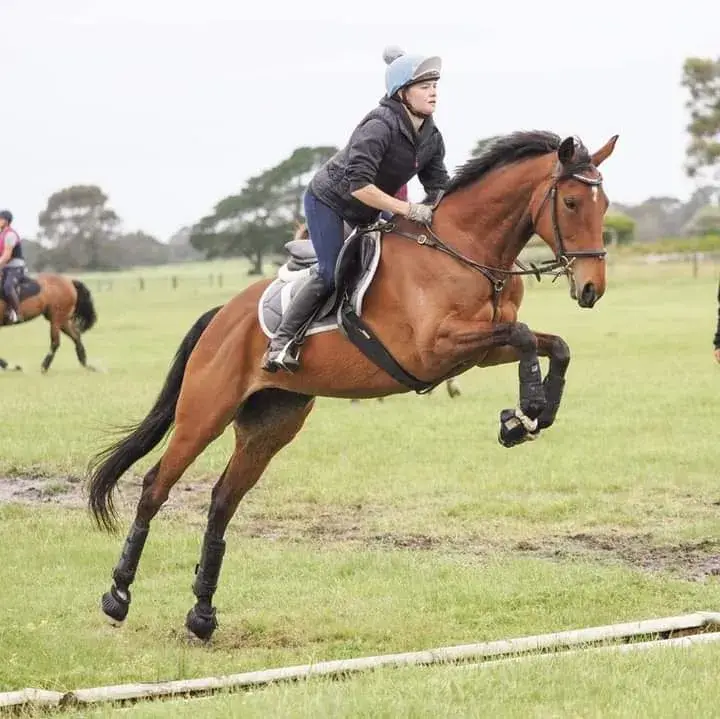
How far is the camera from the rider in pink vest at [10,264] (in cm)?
2595

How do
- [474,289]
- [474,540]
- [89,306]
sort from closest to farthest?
[474,289] → [474,540] → [89,306]

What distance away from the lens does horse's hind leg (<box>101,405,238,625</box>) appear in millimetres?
8531

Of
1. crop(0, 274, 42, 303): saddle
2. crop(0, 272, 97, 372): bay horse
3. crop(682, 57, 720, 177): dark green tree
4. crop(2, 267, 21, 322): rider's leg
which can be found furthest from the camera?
crop(682, 57, 720, 177): dark green tree

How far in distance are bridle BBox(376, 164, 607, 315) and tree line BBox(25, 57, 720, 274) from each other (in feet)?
187

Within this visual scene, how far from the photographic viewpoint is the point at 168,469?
8641 millimetres

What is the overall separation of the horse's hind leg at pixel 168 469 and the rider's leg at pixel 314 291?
0.62 m

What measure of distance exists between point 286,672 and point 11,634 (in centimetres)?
211

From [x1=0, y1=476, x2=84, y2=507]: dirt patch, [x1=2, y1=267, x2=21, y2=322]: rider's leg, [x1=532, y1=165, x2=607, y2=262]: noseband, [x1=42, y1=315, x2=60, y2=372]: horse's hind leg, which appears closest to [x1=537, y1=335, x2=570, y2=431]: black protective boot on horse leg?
[x1=532, y1=165, x2=607, y2=262]: noseband

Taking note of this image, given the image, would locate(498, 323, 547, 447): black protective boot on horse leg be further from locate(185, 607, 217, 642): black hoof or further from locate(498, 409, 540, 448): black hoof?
locate(185, 607, 217, 642): black hoof

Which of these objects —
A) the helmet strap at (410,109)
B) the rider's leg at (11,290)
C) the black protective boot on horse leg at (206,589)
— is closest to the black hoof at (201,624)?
the black protective boot on horse leg at (206,589)

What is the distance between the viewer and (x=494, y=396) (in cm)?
1994

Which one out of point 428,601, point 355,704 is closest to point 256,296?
point 428,601

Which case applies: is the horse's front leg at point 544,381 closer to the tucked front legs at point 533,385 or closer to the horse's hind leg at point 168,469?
the tucked front legs at point 533,385

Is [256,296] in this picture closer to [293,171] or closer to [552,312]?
[552,312]
